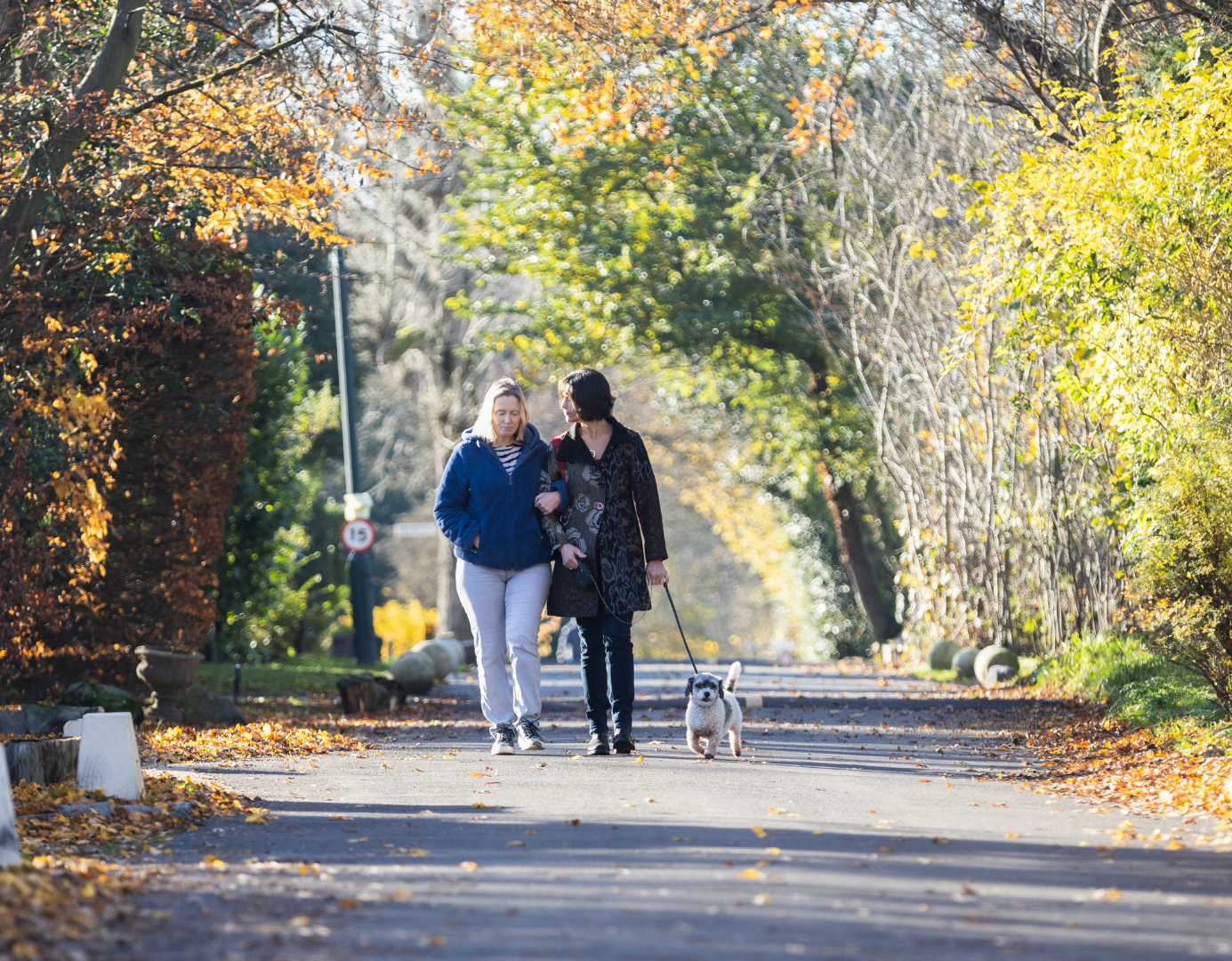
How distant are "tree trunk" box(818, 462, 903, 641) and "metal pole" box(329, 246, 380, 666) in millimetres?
8545

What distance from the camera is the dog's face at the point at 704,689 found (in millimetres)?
8984

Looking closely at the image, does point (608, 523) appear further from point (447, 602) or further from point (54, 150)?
point (447, 602)

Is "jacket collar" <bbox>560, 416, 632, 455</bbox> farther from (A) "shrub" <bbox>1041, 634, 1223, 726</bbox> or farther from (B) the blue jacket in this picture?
(A) "shrub" <bbox>1041, 634, 1223, 726</bbox>

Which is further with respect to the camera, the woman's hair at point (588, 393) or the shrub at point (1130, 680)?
the shrub at point (1130, 680)

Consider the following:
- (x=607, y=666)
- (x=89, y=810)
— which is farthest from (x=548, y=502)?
(x=89, y=810)

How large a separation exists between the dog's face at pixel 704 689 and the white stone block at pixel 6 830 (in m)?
4.13

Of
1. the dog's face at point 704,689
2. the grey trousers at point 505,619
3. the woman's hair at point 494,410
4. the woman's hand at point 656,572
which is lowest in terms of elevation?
the dog's face at point 704,689

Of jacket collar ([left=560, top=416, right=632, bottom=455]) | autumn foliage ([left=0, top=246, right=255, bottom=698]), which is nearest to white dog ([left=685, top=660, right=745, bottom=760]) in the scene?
jacket collar ([left=560, top=416, right=632, bottom=455])

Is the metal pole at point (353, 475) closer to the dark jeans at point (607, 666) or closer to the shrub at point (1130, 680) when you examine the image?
the shrub at point (1130, 680)

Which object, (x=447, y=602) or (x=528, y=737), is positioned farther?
(x=447, y=602)

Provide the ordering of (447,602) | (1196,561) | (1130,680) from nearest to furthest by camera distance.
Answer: (1196,561), (1130,680), (447,602)

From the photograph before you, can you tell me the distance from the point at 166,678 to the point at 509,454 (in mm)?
5307

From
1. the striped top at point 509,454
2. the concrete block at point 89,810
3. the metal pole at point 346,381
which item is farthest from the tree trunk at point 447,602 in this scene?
the concrete block at point 89,810

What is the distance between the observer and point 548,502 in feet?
29.8
